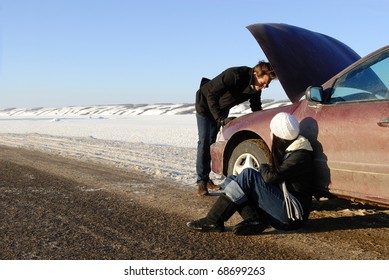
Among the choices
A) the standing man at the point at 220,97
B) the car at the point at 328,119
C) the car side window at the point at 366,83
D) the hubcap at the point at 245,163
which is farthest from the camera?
the standing man at the point at 220,97

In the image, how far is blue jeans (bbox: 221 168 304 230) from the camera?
11.8 feet

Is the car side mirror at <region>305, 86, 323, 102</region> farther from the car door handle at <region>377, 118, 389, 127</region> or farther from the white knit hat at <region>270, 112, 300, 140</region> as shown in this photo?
the car door handle at <region>377, 118, 389, 127</region>

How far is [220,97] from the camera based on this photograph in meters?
5.46

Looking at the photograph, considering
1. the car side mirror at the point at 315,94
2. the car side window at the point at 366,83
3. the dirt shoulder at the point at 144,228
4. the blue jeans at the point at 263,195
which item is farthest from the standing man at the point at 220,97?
the blue jeans at the point at 263,195

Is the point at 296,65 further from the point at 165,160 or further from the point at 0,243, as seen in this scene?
the point at 165,160

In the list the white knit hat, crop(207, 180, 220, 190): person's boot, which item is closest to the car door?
the white knit hat

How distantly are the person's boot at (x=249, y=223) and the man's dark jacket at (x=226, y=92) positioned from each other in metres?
1.79

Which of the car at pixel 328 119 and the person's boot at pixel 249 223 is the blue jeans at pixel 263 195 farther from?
the car at pixel 328 119

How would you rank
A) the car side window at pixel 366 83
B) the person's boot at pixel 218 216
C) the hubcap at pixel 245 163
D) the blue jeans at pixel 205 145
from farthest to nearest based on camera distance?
1. the blue jeans at pixel 205 145
2. the hubcap at pixel 245 163
3. the person's boot at pixel 218 216
4. the car side window at pixel 366 83

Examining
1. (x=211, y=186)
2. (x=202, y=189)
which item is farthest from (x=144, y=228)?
(x=211, y=186)

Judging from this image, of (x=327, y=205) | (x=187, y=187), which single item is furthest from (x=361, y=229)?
(x=187, y=187)

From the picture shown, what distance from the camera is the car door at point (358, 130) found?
325 cm

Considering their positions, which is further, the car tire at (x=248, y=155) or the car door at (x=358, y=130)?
the car tire at (x=248, y=155)

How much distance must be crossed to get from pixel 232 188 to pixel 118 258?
3.86ft
